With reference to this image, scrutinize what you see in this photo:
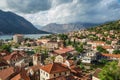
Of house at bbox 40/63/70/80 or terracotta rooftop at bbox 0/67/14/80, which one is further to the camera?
terracotta rooftop at bbox 0/67/14/80

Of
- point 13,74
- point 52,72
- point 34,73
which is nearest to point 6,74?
point 13,74

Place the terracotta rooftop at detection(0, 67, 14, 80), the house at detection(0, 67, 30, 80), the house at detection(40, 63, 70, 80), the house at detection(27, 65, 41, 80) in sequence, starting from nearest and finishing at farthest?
the house at detection(0, 67, 30, 80) → the house at detection(40, 63, 70, 80) → the terracotta rooftop at detection(0, 67, 14, 80) → the house at detection(27, 65, 41, 80)

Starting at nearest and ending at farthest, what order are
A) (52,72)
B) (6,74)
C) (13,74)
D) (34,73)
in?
(52,72) → (13,74) → (6,74) → (34,73)

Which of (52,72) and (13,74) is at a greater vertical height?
(52,72)

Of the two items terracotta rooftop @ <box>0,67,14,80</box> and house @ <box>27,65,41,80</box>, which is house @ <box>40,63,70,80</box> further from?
terracotta rooftop @ <box>0,67,14,80</box>

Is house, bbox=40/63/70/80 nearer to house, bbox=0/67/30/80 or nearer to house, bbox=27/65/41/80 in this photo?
house, bbox=27/65/41/80

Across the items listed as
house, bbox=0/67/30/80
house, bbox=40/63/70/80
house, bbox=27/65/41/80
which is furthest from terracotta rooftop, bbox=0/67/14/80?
house, bbox=40/63/70/80

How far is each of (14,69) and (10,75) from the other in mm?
4077

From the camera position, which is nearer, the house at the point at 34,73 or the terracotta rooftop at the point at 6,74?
the terracotta rooftop at the point at 6,74

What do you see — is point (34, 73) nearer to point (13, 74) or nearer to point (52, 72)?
point (13, 74)

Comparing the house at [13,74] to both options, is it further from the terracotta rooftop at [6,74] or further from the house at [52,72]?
the house at [52,72]

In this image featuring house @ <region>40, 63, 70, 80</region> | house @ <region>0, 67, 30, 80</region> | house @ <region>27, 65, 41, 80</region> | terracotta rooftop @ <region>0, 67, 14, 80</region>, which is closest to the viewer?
house @ <region>0, 67, 30, 80</region>

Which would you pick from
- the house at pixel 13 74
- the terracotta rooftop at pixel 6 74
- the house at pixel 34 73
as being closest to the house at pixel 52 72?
the house at pixel 34 73

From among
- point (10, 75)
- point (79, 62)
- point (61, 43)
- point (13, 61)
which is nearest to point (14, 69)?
point (10, 75)
